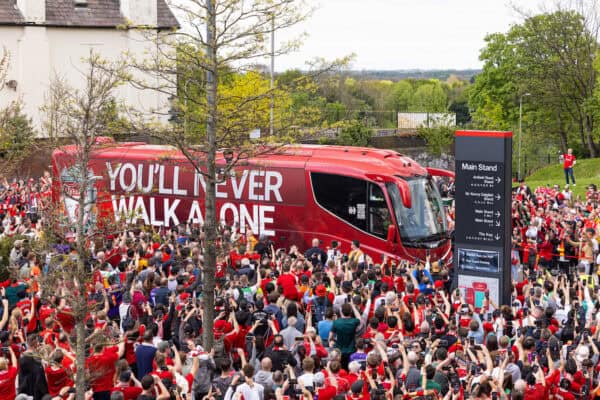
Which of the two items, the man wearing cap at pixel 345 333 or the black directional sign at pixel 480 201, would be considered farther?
the black directional sign at pixel 480 201

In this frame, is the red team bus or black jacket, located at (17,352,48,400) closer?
black jacket, located at (17,352,48,400)

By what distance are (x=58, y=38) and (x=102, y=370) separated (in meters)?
42.5

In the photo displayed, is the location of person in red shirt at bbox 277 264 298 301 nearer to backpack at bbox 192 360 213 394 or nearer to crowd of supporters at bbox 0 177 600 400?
crowd of supporters at bbox 0 177 600 400

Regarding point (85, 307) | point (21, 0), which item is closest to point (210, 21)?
point (85, 307)

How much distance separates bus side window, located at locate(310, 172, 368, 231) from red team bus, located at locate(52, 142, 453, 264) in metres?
0.02

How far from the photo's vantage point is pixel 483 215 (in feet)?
62.4

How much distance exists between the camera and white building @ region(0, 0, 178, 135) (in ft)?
168

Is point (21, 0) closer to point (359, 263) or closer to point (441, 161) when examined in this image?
point (441, 161)

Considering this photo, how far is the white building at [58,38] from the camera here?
2012 inches

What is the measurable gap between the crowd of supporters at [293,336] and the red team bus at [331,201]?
10.8 feet

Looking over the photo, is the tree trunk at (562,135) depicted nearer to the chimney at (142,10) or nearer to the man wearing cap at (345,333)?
the chimney at (142,10)

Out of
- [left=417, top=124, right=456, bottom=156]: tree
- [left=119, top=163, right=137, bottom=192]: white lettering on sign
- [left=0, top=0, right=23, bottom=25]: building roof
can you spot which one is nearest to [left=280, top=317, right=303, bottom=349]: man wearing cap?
[left=119, top=163, right=137, bottom=192]: white lettering on sign

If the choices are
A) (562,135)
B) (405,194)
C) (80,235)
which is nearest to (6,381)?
(80,235)

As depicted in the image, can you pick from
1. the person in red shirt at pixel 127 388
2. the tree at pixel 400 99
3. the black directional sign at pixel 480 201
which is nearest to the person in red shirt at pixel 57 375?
the person in red shirt at pixel 127 388
